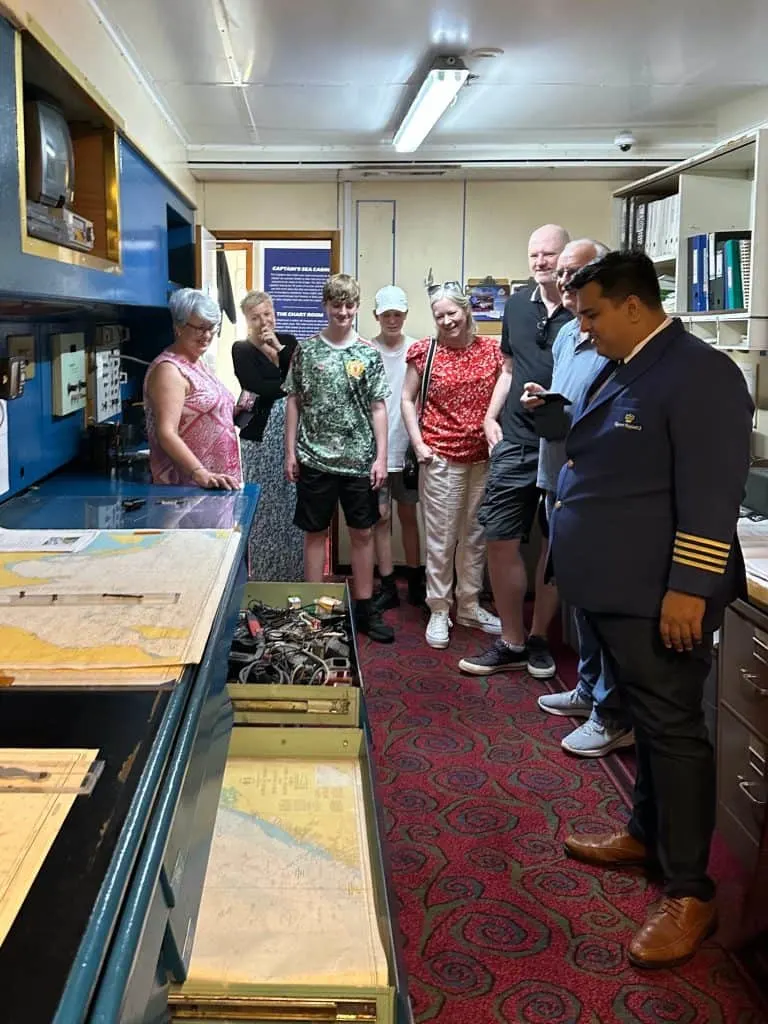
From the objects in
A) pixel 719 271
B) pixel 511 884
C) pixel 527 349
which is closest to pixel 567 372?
pixel 527 349

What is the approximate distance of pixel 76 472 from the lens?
128 inches

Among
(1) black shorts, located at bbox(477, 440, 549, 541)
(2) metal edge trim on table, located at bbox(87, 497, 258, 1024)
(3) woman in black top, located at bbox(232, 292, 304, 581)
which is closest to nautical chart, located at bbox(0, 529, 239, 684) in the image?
(2) metal edge trim on table, located at bbox(87, 497, 258, 1024)

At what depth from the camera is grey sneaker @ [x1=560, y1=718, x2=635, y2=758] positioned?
300cm

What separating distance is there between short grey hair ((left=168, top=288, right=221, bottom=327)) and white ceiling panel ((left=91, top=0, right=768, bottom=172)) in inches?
33.9

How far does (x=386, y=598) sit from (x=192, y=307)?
192 cm

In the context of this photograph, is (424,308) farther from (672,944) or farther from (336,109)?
(672,944)

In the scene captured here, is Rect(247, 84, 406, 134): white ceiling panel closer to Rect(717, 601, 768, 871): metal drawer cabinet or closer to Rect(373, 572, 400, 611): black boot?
Rect(373, 572, 400, 611): black boot

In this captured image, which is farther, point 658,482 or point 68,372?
point 68,372

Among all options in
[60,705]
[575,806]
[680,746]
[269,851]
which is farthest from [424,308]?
[60,705]

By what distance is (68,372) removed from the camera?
3.09m

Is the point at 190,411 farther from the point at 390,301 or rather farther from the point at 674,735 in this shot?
the point at 674,735

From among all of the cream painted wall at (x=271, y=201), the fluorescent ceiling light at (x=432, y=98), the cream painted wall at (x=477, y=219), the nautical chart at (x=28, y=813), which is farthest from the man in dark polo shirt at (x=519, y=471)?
the nautical chart at (x=28, y=813)

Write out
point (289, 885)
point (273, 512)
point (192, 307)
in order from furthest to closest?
point (273, 512), point (192, 307), point (289, 885)

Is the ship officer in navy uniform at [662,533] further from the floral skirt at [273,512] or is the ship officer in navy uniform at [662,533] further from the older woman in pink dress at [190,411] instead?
the floral skirt at [273,512]
